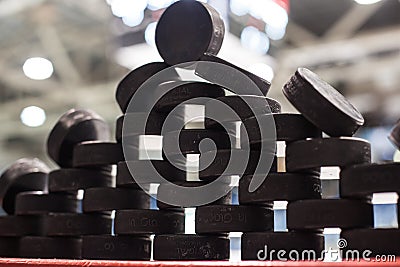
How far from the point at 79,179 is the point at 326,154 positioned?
0.84 meters

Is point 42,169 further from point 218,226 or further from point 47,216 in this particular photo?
point 218,226

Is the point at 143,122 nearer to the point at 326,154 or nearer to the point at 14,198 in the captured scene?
the point at 326,154

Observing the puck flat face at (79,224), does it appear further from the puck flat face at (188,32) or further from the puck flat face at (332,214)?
the puck flat face at (332,214)

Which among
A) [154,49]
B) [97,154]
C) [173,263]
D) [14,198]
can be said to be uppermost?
[154,49]

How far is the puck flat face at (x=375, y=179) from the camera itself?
4.75 feet

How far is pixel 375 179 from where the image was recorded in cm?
145

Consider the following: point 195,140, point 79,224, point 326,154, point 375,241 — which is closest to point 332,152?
point 326,154

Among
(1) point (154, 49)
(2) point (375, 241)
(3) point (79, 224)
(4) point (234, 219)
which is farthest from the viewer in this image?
(1) point (154, 49)

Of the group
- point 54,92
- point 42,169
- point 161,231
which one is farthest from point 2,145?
point 161,231

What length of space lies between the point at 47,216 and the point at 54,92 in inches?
259

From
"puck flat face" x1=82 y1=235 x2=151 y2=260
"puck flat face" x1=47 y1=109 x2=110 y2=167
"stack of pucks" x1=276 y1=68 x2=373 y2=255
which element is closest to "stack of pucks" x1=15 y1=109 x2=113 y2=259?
"puck flat face" x1=47 y1=109 x2=110 y2=167

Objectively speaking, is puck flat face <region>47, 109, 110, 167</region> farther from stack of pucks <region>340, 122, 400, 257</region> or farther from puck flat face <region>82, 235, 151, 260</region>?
stack of pucks <region>340, 122, 400, 257</region>

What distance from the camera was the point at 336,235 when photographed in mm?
1655

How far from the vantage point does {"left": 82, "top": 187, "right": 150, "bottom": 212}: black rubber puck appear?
70.0 inches
